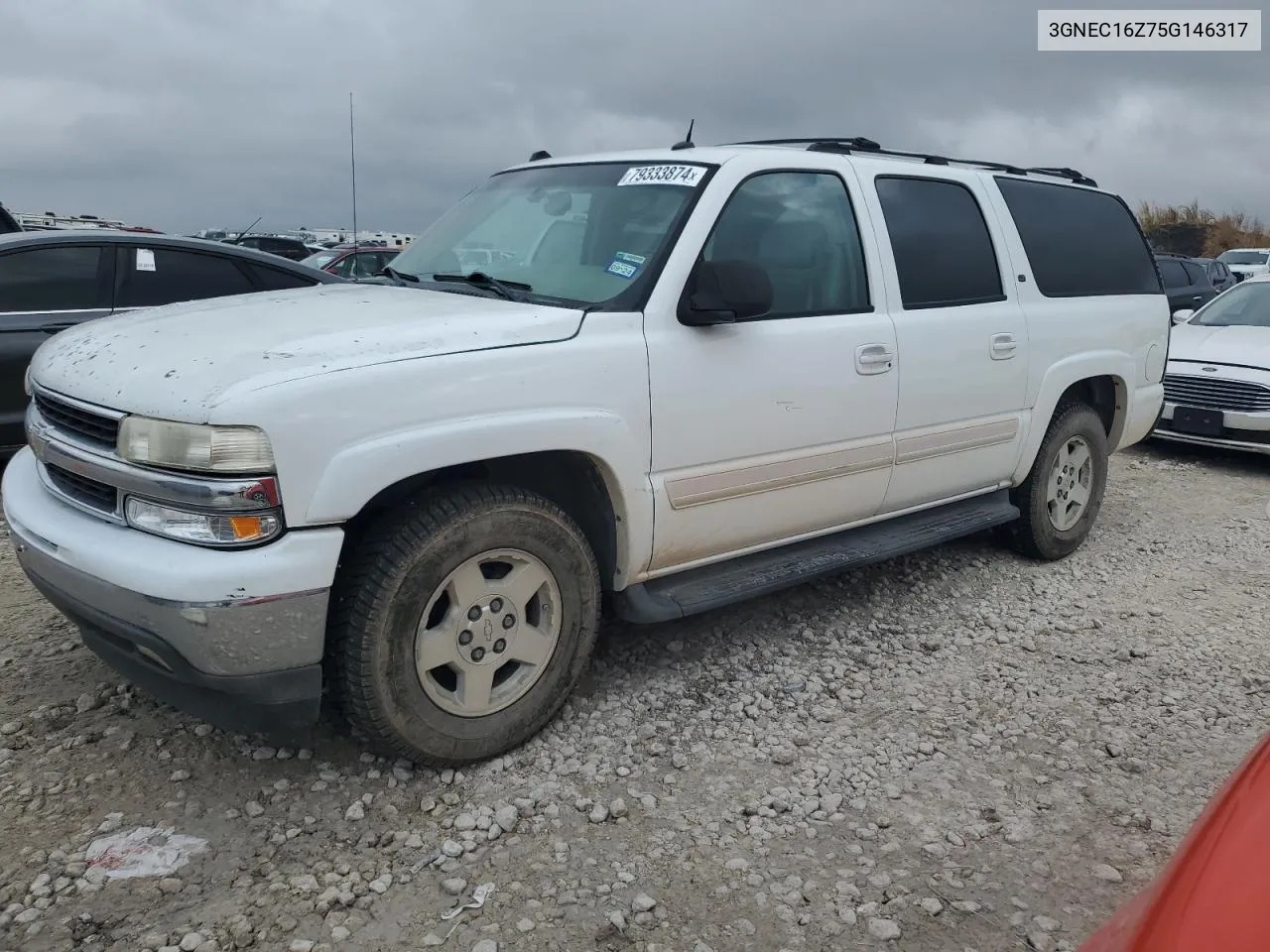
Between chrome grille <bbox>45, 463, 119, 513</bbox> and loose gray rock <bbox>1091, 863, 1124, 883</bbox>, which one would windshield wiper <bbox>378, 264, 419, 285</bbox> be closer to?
chrome grille <bbox>45, 463, 119, 513</bbox>

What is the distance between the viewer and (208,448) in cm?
246

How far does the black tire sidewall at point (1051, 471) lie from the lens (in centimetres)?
497

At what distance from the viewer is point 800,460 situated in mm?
3648

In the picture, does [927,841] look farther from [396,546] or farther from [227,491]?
[227,491]

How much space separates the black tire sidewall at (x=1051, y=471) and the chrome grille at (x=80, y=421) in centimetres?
408

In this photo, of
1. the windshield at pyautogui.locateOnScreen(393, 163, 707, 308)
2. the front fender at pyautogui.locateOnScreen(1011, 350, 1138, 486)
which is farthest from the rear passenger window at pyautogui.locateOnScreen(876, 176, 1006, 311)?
the windshield at pyautogui.locateOnScreen(393, 163, 707, 308)

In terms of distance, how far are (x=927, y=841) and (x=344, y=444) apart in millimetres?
1927

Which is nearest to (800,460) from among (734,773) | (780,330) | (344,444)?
(780,330)

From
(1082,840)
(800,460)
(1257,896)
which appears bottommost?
(1082,840)

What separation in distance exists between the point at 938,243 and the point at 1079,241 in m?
1.27

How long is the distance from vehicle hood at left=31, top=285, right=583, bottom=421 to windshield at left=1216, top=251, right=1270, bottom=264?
29040 mm

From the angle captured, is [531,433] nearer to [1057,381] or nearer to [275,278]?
[1057,381]

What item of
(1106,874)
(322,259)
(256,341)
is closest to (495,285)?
(256,341)

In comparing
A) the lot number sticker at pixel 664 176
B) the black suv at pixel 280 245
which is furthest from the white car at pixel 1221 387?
the black suv at pixel 280 245
